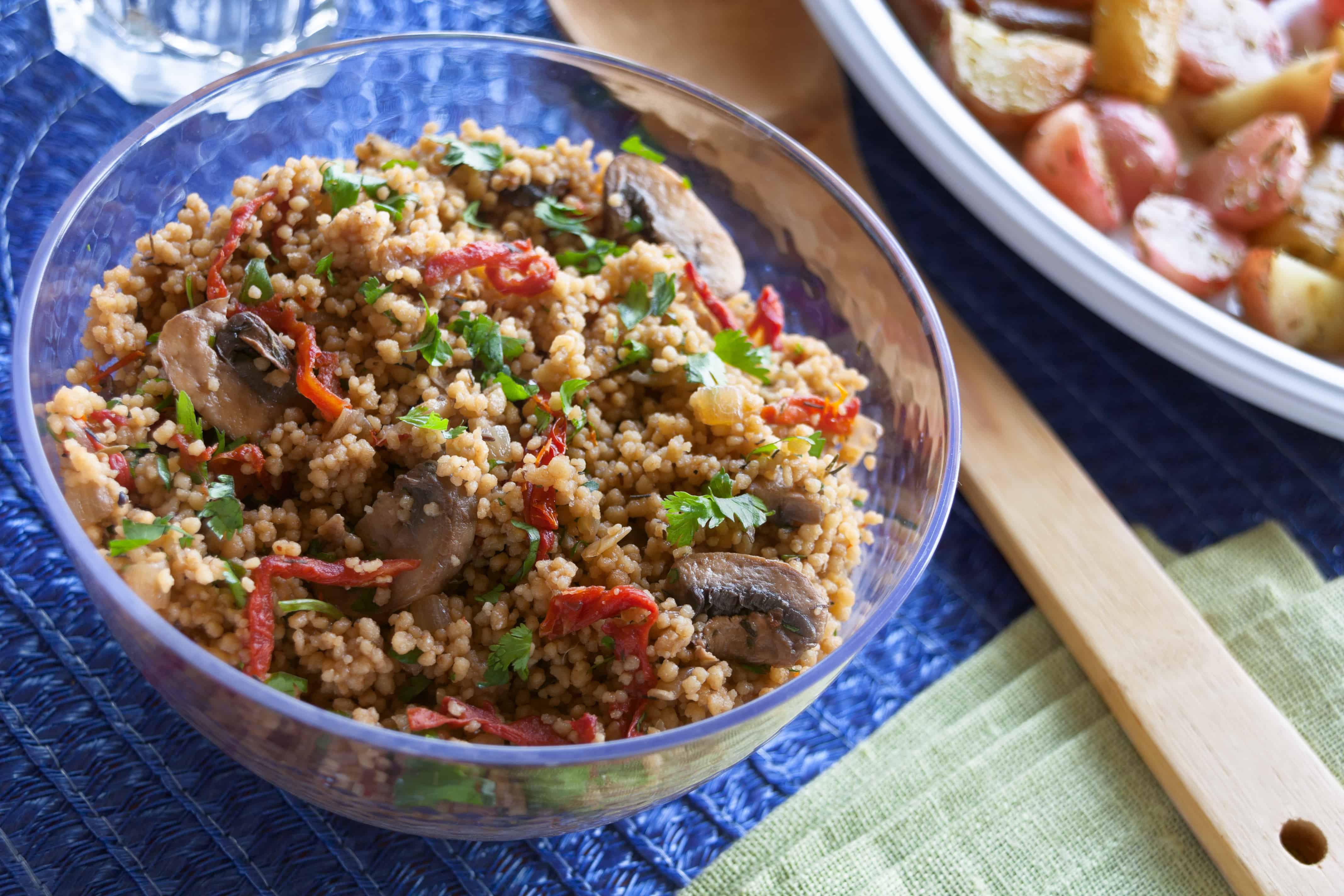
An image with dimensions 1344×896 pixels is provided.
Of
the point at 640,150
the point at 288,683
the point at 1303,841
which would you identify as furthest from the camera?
the point at 640,150

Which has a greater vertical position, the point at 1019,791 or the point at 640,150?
the point at 640,150

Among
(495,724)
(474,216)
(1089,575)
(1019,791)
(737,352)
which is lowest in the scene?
(1019,791)

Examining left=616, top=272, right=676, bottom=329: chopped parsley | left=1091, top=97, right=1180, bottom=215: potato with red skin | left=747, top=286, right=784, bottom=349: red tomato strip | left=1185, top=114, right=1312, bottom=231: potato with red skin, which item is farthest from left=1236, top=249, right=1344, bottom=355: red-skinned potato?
left=616, top=272, right=676, bottom=329: chopped parsley

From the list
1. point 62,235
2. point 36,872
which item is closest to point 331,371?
point 62,235

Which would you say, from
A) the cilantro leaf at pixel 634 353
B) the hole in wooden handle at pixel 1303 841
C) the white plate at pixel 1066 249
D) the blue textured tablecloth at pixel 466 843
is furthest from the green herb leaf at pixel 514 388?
the hole in wooden handle at pixel 1303 841

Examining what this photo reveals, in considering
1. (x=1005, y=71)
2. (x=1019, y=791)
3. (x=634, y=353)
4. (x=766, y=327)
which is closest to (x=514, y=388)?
(x=634, y=353)

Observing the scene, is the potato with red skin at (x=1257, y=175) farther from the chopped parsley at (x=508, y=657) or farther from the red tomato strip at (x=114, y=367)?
the red tomato strip at (x=114, y=367)

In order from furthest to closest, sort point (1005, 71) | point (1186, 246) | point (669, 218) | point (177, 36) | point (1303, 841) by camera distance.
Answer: point (1005, 71) → point (1186, 246) → point (177, 36) → point (669, 218) → point (1303, 841)

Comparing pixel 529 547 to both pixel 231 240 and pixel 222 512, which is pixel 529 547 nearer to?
pixel 222 512
